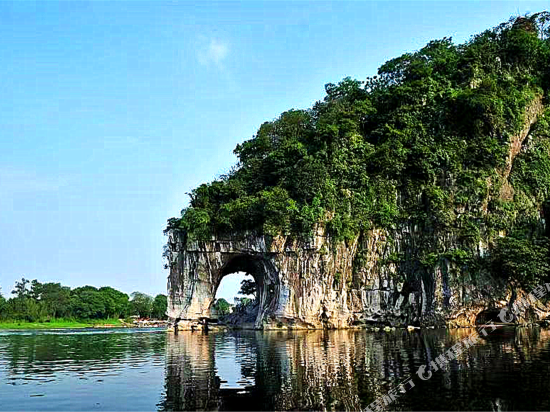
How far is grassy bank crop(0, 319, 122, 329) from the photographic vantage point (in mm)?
75062

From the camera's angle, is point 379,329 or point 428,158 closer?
point 379,329

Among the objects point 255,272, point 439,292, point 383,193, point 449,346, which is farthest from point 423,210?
point 449,346

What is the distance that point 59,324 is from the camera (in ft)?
268

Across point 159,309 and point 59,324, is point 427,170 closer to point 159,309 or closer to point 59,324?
point 59,324

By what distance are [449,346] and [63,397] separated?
1732 cm

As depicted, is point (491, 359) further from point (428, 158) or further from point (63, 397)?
point (428, 158)

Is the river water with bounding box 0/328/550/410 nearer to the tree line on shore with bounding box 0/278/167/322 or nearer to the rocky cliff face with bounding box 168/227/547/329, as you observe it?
the rocky cliff face with bounding box 168/227/547/329

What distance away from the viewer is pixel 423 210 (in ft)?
155

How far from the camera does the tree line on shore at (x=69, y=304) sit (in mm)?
82625

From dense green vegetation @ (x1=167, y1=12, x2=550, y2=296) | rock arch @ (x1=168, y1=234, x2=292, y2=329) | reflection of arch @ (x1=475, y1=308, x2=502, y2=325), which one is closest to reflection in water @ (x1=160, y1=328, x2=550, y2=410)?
reflection of arch @ (x1=475, y1=308, x2=502, y2=325)

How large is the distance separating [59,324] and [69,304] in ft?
23.8

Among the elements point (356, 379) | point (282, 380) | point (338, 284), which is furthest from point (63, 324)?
point (356, 379)

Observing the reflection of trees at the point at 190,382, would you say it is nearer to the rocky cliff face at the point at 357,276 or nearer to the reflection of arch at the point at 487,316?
the rocky cliff face at the point at 357,276

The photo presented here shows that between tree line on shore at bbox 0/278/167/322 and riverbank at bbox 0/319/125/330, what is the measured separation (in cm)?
140
